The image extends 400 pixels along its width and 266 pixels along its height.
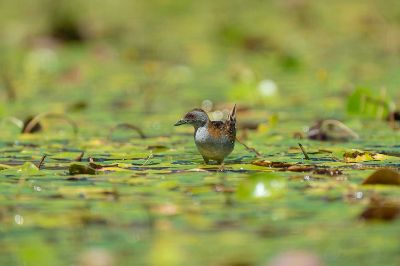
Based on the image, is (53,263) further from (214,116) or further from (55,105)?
(55,105)

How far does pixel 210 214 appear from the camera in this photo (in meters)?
4.59

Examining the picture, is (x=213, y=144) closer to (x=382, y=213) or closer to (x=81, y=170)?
(x=81, y=170)

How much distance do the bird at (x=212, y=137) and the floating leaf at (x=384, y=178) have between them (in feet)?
3.63

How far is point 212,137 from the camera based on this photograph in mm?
6078

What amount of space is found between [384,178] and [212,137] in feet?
4.10

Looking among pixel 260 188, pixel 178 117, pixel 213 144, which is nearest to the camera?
pixel 260 188

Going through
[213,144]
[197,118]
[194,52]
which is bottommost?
[213,144]

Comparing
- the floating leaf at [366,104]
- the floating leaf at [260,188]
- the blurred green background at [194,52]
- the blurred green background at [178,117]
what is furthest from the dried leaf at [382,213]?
the blurred green background at [194,52]

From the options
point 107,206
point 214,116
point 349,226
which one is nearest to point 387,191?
point 349,226

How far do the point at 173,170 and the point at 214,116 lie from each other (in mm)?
2905

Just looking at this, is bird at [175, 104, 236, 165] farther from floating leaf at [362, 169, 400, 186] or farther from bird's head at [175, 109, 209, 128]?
floating leaf at [362, 169, 400, 186]

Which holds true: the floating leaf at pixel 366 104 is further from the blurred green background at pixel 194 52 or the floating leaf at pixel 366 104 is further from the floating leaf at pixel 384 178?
the floating leaf at pixel 384 178

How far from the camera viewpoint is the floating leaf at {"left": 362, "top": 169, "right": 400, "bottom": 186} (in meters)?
5.12

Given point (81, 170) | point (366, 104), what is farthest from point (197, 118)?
point (366, 104)
